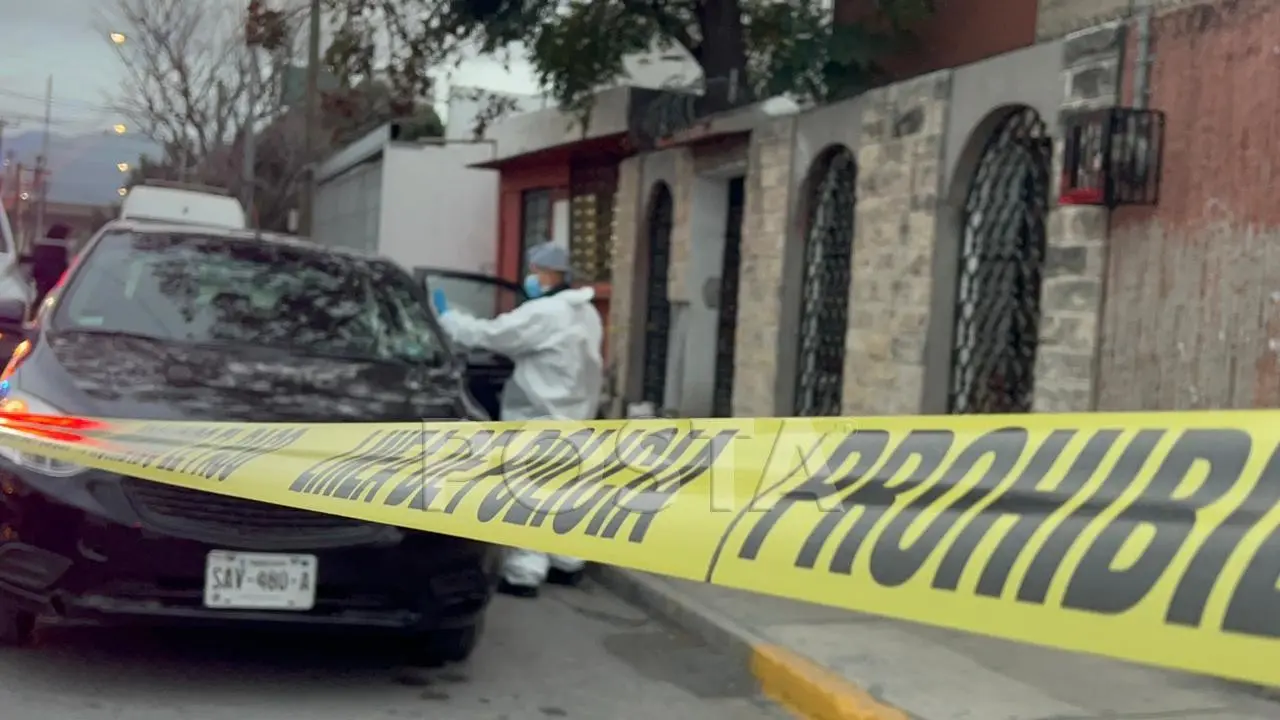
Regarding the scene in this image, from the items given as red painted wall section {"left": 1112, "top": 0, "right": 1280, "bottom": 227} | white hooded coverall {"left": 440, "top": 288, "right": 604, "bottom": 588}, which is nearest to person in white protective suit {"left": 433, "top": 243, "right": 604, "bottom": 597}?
white hooded coverall {"left": 440, "top": 288, "right": 604, "bottom": 588}

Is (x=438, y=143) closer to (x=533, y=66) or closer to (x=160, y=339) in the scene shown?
(x=533, y=66)

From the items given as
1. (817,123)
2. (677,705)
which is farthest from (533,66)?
(677,705)

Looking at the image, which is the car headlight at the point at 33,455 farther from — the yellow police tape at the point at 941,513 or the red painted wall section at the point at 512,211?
the red painted wall section at the point at 512,211

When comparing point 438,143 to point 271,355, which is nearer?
point 271,355

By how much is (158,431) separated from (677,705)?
6.95 ft

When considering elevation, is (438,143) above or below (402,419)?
above

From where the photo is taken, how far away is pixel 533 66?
38.4ft

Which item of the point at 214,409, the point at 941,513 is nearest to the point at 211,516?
the point at 214,409

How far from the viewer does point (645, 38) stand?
456 inches

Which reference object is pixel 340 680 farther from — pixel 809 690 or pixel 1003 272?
pixel 1003 272

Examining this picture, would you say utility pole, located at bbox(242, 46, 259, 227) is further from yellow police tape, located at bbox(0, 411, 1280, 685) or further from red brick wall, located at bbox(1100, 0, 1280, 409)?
yellow police tape, located at bbox(0, 411, 1280, 685)

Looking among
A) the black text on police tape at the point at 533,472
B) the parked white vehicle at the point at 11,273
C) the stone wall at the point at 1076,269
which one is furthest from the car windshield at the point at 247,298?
the parked white vehicle at the point at 11,273

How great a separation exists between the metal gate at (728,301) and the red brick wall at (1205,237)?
5.36m

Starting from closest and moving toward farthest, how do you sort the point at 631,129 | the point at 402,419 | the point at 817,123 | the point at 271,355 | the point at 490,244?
the point at 402,419, the point at 271,355, the point at 817,123, the point at 631,129, the point at 490,244
